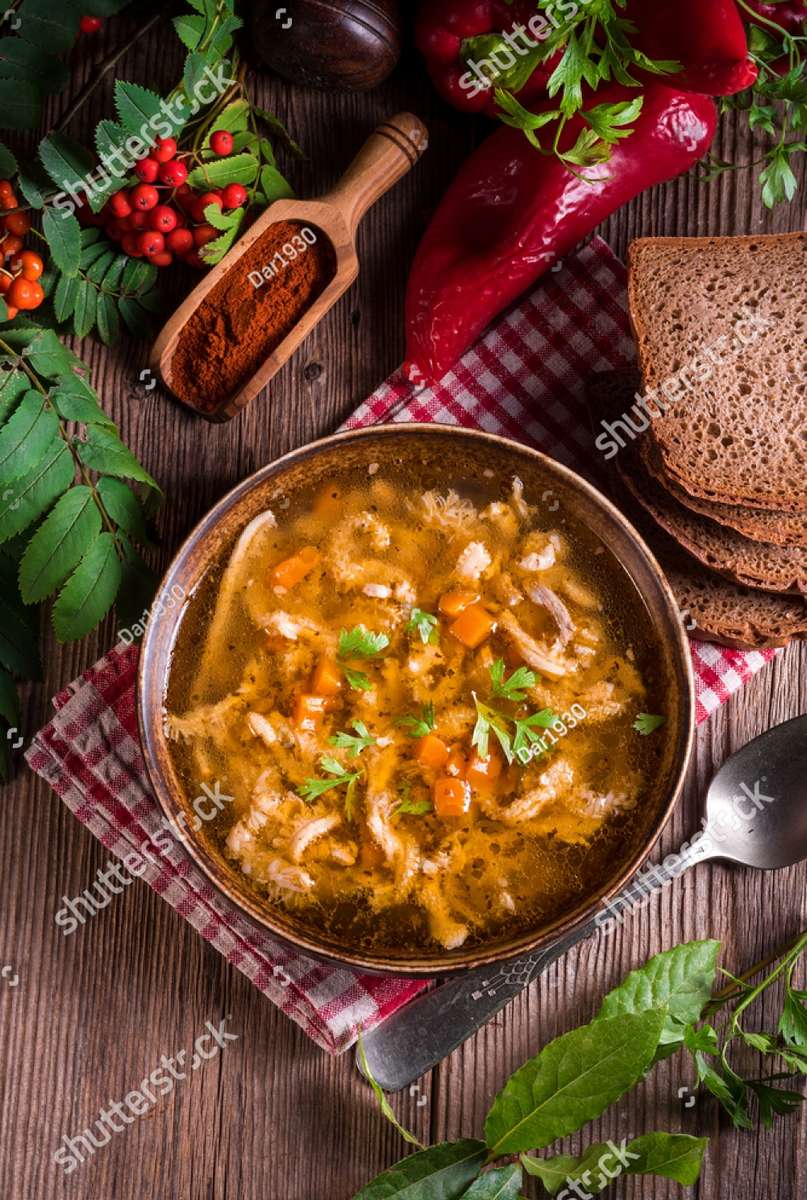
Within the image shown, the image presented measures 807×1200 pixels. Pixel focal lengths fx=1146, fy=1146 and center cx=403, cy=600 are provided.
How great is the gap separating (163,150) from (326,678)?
1.50m

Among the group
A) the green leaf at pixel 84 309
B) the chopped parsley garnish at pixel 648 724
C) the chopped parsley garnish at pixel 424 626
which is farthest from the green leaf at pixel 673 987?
the green leaf at pixel 84 309

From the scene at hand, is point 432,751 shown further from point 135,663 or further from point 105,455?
point 105,455

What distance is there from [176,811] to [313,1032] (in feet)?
2.58

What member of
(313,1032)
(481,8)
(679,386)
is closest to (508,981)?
(313,1032)

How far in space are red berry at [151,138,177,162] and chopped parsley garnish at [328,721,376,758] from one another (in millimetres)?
1616

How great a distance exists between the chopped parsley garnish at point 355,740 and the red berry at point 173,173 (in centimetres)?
155

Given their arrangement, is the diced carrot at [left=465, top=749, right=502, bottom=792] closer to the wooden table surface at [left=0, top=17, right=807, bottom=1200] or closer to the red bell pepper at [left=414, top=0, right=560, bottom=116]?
the wooden table surface at [left=0, top=17, right=807, bottom=1200]

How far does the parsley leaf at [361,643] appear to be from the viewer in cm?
297

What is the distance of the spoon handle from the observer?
124 inches

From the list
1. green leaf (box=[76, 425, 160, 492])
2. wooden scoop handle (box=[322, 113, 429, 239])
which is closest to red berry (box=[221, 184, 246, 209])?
wooden scoop handle (box=[322, 113, 429, 239])

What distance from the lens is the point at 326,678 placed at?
Answer: 2.97 meters

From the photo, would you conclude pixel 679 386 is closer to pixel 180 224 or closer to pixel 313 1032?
pixel 180 224

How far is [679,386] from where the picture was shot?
311 centimetres

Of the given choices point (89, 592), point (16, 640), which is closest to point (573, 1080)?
point (89, 592)
